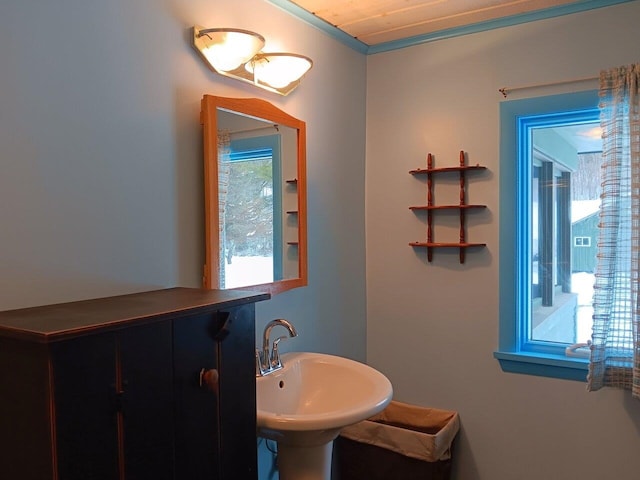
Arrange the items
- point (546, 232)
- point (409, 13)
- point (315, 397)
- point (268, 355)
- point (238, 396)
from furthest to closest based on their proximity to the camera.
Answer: point (546, 232)
point (409, 13)
point (315, 397)
point (268, 355)
point (238, 396)

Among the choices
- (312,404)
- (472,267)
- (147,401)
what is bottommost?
(312,404)

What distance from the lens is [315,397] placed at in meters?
1.98

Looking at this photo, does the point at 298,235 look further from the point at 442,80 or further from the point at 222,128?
the point at 442,80

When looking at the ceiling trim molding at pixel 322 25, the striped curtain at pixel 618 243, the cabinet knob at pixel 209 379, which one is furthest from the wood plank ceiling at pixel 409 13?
the cabinet knob at pixel 209 379

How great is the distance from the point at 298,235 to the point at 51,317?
3.73 ft

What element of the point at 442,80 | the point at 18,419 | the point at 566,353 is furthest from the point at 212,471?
the point at 442,80

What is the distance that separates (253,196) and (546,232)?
53.7 inches

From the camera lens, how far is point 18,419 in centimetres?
96

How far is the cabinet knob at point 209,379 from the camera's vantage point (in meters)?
1.21

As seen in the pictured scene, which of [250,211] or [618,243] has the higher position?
[250,211]

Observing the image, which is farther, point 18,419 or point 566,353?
point 566,353

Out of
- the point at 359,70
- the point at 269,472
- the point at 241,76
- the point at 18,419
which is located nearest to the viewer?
the point at 18,419

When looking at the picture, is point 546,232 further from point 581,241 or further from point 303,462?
point 303,462

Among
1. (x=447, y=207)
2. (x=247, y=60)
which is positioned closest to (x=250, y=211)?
(x=247, y=60)
